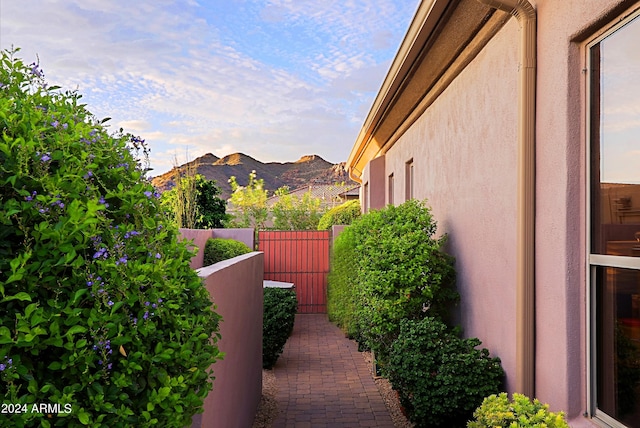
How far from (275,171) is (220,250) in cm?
5611

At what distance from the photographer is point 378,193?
1293 cm

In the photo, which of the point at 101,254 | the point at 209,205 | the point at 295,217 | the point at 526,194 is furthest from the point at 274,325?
the point at 295,217

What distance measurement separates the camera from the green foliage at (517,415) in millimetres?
2924

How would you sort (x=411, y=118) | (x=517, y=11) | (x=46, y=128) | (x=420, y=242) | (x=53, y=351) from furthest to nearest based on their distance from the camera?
(x=411, y=118), (x=420, y=242), (x=517, y=11), (x=46, y=128), (x=53, y=351)

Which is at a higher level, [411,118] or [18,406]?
[411,118]

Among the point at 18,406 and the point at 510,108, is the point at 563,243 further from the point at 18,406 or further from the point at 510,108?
the point at 18,406

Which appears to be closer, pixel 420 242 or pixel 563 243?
pixel 563 243

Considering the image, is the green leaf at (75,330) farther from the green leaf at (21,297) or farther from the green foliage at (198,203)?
the green foliage at (198,203)

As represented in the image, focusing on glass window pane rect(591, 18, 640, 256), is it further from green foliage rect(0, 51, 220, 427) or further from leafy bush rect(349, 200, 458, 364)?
leafy bush rect(349, 200, 458, 364)

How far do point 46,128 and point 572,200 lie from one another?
9.42 ft

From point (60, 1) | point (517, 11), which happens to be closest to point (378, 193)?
point (60, 1)

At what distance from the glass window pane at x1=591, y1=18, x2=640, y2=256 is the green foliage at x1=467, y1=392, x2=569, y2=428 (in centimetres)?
97

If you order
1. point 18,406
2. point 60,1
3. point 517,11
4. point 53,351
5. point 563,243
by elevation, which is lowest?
point 18,406

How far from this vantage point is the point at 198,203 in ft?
52.7
